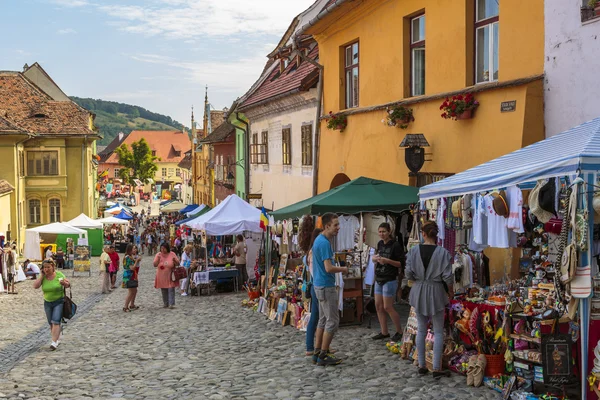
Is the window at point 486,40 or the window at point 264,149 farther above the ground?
the window at point 486,40

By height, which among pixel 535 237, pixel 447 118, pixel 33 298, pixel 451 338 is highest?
pixel 447 118

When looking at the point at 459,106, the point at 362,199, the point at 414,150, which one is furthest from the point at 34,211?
the point at 459,106

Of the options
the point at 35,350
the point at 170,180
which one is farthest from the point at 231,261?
the point at 170,180

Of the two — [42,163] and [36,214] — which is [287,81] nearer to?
[42,163]

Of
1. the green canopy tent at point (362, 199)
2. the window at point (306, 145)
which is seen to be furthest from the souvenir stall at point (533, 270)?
the window at point (306, 145)

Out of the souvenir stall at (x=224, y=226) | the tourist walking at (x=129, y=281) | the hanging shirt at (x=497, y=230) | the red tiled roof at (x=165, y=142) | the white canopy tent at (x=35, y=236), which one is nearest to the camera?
the hanging shirt at (x=497, y=230)

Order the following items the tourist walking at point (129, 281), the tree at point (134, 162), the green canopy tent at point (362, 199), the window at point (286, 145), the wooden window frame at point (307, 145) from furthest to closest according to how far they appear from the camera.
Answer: the tree at point (134, 162) < the window at point (286, 145) < the wooden window frame at point (307, 145) < the tourist walking at point (129, 281) < the green canopy tent at point (362, 199)

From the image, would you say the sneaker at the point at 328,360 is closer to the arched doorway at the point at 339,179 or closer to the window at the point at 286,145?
the arched doorway at the point at 339,179

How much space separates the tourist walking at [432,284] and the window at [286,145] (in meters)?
15.6

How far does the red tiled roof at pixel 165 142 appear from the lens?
13075 cm

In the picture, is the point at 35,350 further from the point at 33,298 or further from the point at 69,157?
the point at 69,157

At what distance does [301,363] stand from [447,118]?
5.33 meters

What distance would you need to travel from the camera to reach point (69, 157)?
4672 centimetres

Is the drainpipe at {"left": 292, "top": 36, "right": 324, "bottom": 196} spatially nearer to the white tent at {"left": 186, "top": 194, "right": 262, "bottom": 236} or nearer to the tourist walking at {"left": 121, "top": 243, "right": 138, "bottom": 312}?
the white tent at {"left": 186, "top": 194, "right": 262, "bottom": 236}
